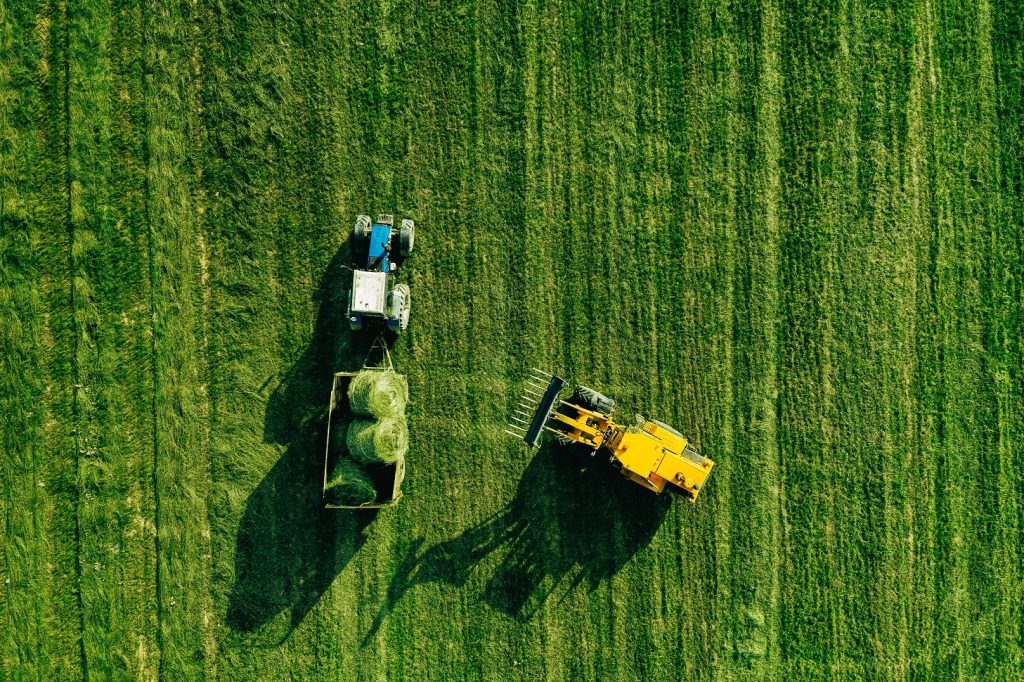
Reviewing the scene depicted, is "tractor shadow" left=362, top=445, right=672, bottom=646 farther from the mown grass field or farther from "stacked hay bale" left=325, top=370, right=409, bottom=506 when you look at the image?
"stacked hay bale" left=325, top=370, right=409, bottom=506

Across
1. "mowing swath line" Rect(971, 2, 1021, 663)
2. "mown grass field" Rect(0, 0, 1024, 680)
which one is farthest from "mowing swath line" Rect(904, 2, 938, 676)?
"mowing swath line" Rect(971, 2, 1021, 663)

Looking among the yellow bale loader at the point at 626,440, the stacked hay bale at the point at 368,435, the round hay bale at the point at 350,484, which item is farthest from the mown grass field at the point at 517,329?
the round hay bale at the point at 350,484

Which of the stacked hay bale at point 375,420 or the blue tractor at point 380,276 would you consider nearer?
the stacked hay bale at point 375,420

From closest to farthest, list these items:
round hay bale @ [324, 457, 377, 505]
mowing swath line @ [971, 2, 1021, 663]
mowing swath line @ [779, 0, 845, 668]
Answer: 1. round hay bale @ [324, 457, 377, 505]
2. mowing swath line @ [779, 0, 845, 668]
3. mowing swath line @ [971, 2, 1021, 663]

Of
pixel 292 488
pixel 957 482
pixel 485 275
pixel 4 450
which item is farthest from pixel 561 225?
pixel 4 450

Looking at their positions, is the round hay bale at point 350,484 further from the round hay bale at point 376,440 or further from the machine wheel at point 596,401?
the machine wheel at point 596,401

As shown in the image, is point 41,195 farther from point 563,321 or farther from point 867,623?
point 867,623

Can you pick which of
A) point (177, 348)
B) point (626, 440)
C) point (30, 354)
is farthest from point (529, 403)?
point (30, 354)
